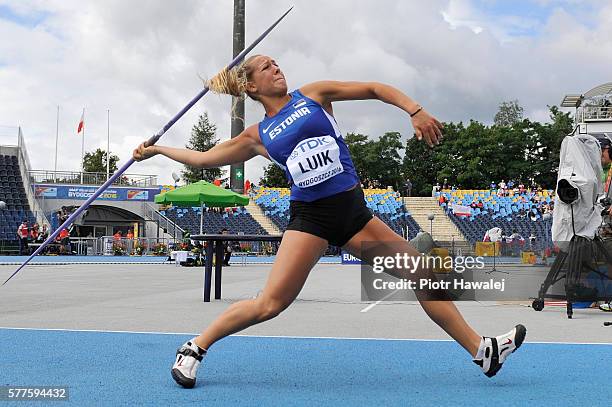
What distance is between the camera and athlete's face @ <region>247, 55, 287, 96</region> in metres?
3.98

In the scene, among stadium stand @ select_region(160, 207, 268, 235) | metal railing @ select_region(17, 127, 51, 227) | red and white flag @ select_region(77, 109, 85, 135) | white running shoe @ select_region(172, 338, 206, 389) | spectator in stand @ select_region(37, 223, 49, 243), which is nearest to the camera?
white running shoe @ select_region(172, 338, 206, 389)

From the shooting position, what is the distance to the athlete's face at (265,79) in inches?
157

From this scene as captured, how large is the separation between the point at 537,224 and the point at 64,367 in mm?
38373

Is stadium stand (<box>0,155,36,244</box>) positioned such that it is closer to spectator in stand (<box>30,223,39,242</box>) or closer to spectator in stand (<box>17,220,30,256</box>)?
spectator in stand (<box>17,220,30,256</box>)

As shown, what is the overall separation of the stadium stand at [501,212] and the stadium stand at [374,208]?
3.23 metres

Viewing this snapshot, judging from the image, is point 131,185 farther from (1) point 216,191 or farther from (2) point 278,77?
(2) point 278,77

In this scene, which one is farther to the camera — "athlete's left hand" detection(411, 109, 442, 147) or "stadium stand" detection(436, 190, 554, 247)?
"stadium stand" detection(436, 190, 554, 247)

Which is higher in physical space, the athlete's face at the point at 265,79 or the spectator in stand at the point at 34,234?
the athlete's face at the point at 265,79

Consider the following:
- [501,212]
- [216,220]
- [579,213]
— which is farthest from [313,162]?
[501,212]

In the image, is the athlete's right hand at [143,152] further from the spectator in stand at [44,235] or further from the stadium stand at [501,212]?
the stadium stand at [501,212]

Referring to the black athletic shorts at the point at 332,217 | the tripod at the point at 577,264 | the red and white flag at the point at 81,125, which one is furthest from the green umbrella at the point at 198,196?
the red and white flag at the point at 81,125

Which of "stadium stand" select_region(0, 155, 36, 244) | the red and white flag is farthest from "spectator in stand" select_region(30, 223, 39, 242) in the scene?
the red and white flag

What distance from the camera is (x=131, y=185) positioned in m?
42.0

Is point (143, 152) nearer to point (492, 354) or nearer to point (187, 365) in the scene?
point (187, 365)
